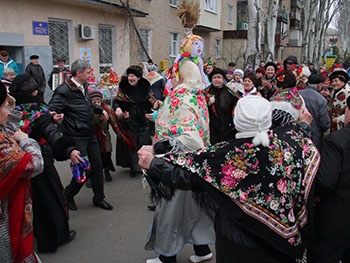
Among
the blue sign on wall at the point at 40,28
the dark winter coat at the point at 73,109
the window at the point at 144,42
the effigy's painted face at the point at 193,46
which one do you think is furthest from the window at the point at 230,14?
the effigy's painted face at the point at 193,46

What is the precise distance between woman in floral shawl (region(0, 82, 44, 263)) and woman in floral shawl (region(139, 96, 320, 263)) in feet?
2.80

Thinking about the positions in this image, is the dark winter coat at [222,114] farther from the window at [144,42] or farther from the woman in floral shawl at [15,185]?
the window at [144,42]

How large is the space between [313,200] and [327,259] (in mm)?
419

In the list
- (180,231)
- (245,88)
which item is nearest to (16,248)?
(180,231)

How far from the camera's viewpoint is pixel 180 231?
3.19 metres

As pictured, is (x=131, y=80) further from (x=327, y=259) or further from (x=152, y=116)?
(x=327, y=259)

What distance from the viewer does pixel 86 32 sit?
13.3m

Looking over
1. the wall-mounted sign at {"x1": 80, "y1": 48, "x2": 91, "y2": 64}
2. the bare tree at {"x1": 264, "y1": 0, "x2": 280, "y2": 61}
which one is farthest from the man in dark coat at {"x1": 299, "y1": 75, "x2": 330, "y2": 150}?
the bare tree at {"x1": 264, "y1": 0, "x2": 280, "y2": 61}

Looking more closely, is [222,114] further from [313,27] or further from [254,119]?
[313,27]

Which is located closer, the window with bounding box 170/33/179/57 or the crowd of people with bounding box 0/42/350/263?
the crowd of people with bounding box 0/42/350/263

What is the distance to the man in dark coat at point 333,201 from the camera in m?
2.17

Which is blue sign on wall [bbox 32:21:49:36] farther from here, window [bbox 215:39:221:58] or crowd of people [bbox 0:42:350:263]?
window [bbox 215:39:221:58]

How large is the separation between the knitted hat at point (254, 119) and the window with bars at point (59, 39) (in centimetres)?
1176

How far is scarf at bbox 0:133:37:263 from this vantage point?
2.33 meters
